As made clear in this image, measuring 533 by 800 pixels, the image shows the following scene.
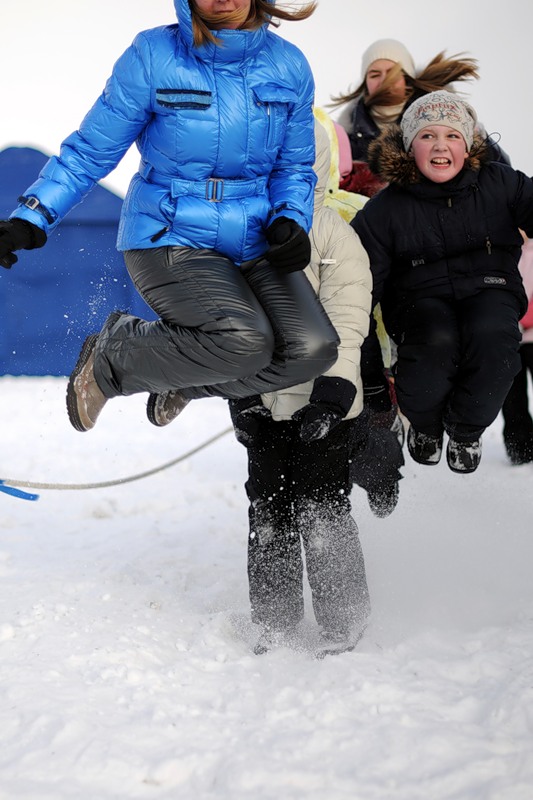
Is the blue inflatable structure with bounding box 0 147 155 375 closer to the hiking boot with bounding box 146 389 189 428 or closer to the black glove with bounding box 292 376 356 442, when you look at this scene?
the hiking boot with bounding box 146 389 189 428

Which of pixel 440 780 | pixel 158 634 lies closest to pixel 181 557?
pixel 158 634

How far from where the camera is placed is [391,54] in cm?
428

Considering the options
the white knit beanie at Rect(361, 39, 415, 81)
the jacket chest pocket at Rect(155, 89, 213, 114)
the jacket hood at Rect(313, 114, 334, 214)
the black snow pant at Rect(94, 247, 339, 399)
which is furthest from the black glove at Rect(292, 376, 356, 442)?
the white knit beanie at Rect(361, 39, 415, 81)

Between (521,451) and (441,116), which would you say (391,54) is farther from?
(521,451)

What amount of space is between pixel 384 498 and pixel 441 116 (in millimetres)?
1514

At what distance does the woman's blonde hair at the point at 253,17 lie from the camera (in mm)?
2561

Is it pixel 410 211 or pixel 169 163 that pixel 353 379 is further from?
pixel 169 163

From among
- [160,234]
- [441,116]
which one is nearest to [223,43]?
[160,234]

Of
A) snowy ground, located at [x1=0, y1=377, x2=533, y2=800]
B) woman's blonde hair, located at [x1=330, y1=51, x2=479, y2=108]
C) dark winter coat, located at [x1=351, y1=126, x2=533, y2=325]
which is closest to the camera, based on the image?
snowy ground, located at [x1=0, y1=377, x2=533, y2=800]

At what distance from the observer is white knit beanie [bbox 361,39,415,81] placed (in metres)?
4.27

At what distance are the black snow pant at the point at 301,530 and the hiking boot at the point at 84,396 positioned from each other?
1.87 ft

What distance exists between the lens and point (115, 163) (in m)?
2.80

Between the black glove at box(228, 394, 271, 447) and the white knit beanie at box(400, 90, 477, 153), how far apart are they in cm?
112

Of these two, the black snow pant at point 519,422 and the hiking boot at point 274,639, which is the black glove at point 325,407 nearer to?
the hiking boot at point 274,639
